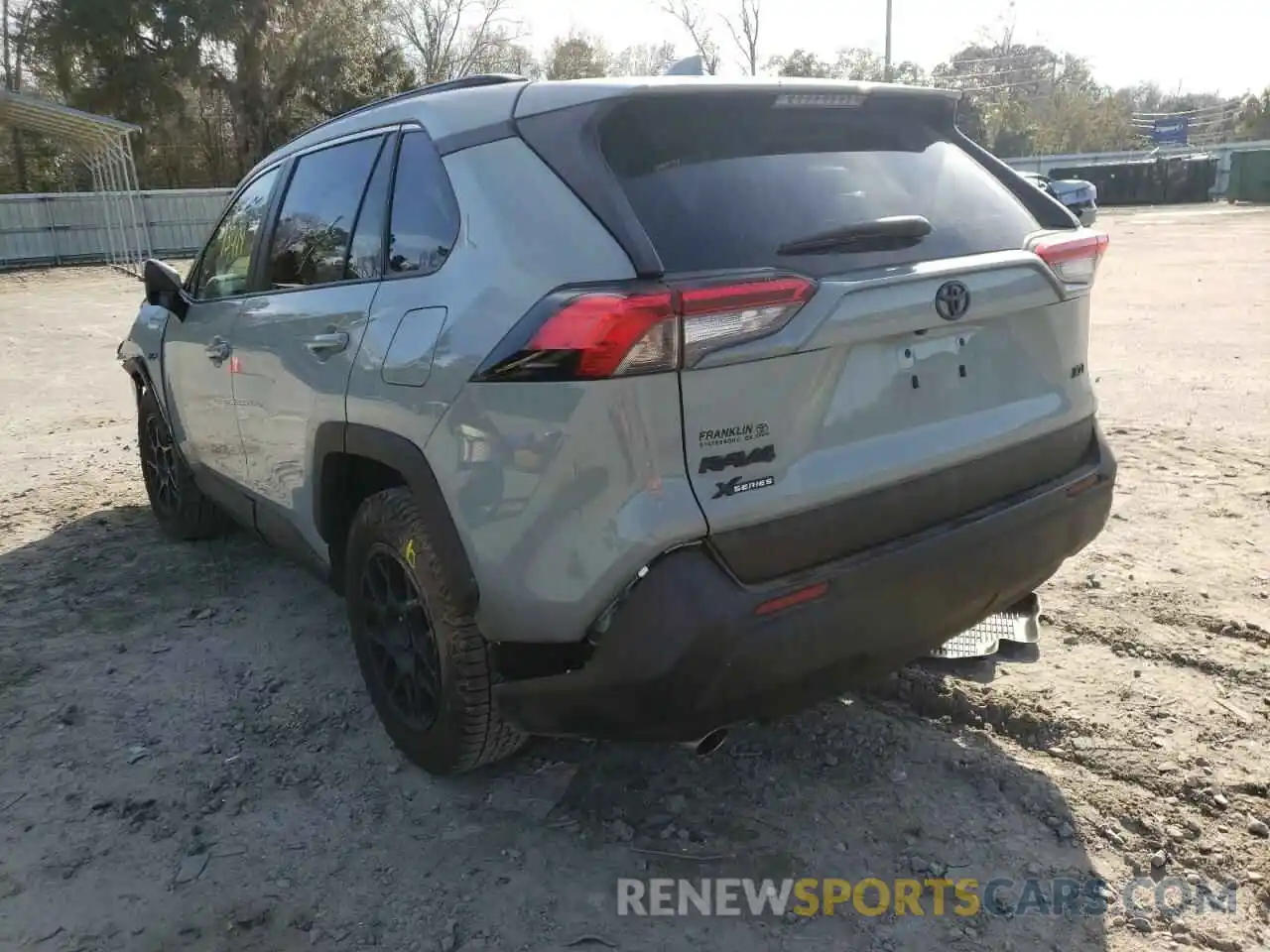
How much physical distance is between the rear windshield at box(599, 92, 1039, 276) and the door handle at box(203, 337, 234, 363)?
6.85ft

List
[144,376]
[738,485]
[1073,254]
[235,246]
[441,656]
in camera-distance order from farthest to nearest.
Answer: [144,376], [235,246], [1073,254], [441,656], [738,485]

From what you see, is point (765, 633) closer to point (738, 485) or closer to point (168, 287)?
point (738, 485)

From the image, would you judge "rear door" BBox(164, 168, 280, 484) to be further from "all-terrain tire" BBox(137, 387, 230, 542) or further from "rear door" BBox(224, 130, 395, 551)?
"all-terrain tire" BBox(137, 387, 230, 542)

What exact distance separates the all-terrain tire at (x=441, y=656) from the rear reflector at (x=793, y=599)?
784 millimetres

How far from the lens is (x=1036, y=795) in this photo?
2.72 meters

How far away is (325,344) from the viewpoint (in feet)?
9.67

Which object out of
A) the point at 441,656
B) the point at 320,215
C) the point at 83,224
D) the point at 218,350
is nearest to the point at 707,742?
the point at 441,656

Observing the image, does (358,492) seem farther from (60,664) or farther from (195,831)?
(60,664)

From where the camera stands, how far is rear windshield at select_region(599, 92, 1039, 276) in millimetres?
2205

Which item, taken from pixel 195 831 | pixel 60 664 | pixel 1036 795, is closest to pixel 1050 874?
pixel 1036 795

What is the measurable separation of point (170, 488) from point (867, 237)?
397cm

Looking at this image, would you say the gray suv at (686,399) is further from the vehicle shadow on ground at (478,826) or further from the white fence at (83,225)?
the white fence at (83,225)

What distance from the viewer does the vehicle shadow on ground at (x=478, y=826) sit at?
237 cm

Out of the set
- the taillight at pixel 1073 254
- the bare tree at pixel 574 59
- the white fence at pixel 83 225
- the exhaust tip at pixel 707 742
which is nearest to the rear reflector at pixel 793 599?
the exhaust tip at pixel 707 742
